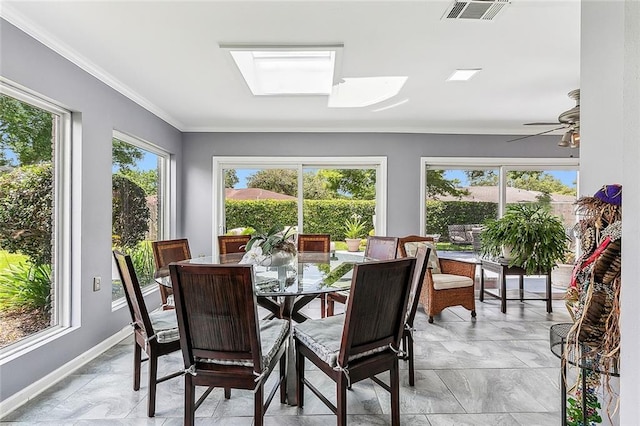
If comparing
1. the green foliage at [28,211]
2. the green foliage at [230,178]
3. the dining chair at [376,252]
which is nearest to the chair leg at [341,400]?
the dining chair at [376,252]

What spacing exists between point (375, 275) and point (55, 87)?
2.59 meters

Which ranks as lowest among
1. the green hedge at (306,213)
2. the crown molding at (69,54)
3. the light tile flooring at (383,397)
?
the light tile flooring at (383,397)

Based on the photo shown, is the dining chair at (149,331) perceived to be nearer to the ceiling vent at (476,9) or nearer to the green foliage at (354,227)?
the ceiling vent at (476,9)

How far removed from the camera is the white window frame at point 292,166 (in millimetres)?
4980

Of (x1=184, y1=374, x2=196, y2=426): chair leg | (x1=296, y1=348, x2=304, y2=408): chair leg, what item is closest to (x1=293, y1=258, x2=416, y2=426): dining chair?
(x1=296, y1=348, x2=304, y2=408): chair leg

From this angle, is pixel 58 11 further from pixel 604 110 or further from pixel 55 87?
pixel 604 110

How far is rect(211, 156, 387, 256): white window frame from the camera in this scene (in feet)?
16.3

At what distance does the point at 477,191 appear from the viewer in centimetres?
516

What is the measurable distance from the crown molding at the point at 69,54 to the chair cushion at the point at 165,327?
198cm

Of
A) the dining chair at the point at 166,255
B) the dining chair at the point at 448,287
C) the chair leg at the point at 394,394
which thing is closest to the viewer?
the chair leg at the point at 394,394

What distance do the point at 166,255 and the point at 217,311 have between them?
5.83 feet

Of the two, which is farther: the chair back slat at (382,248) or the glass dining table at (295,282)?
the chair back slat at (382,248)

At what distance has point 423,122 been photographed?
4.70 meters

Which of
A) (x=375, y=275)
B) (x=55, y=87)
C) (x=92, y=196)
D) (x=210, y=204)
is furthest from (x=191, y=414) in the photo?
(x=210, y=204)
